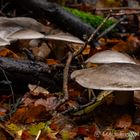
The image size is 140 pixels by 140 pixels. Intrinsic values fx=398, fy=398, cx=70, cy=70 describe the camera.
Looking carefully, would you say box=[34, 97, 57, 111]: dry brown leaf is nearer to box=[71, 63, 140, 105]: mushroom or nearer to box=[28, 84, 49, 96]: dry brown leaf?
box=[28, 84, 49, 96]: dry brown leaf

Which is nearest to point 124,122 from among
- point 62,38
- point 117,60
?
point 117,60

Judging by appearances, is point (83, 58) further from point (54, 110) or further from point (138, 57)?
point (54, 110)

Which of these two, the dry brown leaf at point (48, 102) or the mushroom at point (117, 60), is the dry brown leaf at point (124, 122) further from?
the dry brown leaf at point (48, 102)

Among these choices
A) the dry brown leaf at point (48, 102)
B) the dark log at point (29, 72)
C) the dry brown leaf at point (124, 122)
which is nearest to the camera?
the dry brown leaf at point (124, 122)

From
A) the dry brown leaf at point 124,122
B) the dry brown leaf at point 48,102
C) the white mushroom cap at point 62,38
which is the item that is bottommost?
the dry brown leaf at point 124,122

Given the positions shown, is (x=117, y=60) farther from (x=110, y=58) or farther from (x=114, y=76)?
(x=114, y=76)

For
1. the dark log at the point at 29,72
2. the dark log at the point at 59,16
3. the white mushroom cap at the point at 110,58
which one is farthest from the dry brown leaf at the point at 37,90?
the dark log at the point at 59,16

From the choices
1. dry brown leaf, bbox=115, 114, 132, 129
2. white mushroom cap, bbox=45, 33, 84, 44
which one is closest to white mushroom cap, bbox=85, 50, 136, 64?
dry brown leaf, bbox=115, 114, 132, 129
